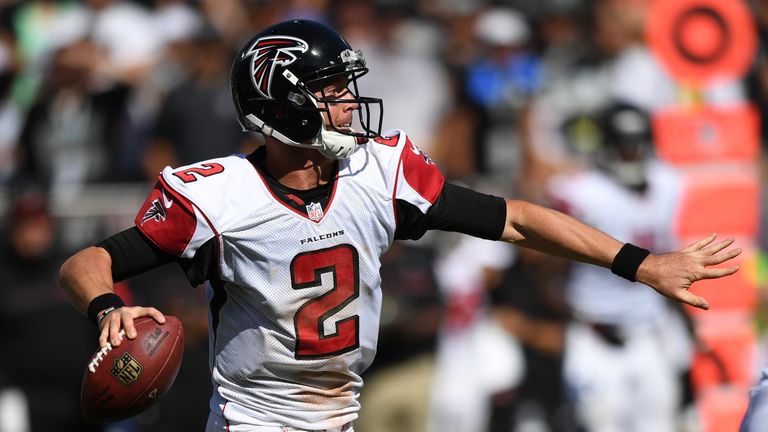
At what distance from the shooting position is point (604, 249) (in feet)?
15.4

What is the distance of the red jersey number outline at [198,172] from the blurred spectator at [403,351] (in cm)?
446

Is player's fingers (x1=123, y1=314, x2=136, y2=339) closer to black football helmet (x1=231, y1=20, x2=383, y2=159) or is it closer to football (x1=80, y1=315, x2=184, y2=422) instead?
football (x1=80, y1=315, x2=184, y2=422)

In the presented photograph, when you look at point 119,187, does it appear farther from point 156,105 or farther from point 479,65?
point 479,65

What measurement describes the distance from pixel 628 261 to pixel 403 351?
4561mm

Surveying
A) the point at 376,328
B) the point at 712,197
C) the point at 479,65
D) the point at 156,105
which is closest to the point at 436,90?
the point at 479,65

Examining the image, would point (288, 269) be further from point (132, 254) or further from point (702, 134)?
point (702, 134)

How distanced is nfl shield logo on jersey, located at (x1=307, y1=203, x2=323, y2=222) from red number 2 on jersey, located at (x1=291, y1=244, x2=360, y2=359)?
0.12 m

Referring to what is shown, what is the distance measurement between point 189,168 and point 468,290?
4865mm

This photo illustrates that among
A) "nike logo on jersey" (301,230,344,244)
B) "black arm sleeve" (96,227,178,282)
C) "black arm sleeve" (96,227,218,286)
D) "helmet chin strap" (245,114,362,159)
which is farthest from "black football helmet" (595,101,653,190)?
"black arm sleeve" (96,227,178,282)

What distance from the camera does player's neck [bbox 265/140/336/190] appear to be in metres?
4.70

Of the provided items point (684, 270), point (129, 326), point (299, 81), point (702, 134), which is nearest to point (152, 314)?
point (129, 326)

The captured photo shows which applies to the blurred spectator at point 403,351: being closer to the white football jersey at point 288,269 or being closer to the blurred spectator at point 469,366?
the blurred spectator at point 469,366

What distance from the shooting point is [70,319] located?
8.85m

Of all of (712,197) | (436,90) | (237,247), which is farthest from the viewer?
(436,90)
